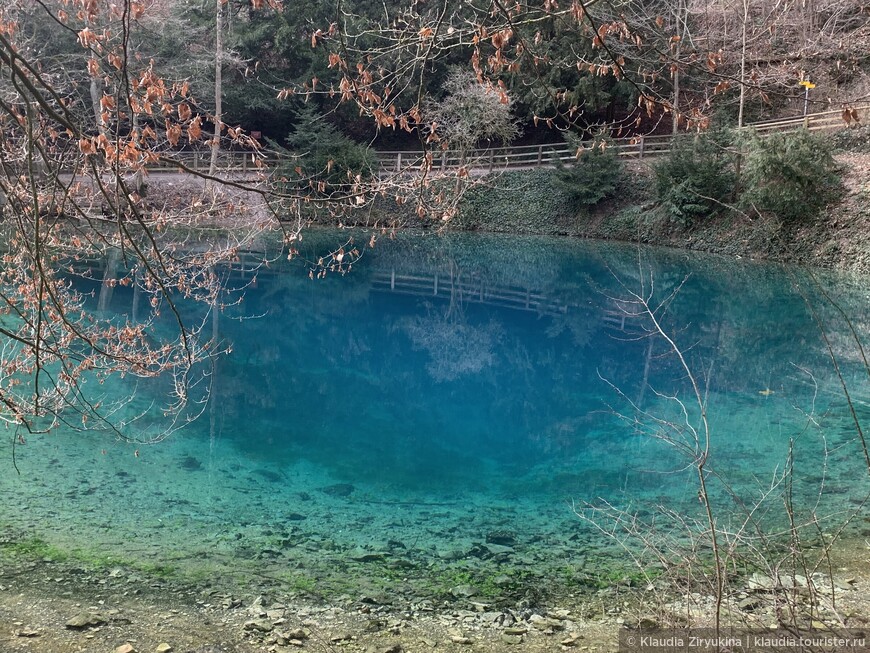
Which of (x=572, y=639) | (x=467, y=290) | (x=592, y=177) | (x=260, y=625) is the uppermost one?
(x=592, y=177)

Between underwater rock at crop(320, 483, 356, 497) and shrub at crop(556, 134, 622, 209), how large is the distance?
2131cm

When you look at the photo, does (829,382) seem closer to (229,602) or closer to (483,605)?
(483,605)

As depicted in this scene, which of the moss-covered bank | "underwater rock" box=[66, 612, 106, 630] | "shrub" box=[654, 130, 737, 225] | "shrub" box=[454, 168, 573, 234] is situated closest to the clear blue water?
"underwater rock" box=[66, 612, 106, 630]

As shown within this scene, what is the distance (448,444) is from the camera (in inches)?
344

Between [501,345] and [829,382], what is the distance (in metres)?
5.64

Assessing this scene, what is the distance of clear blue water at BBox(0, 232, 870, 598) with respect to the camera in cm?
575

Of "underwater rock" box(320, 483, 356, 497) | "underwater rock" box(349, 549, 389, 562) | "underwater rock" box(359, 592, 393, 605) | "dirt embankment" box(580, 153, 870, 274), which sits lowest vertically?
"underwater rock" box(359, 592, 393, 605)

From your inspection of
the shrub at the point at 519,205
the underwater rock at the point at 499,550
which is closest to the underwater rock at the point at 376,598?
the underwater rock at the point at 499,550

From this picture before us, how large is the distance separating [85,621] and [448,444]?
4916 mm

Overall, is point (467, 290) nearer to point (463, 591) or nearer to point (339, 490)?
point (339, 490)

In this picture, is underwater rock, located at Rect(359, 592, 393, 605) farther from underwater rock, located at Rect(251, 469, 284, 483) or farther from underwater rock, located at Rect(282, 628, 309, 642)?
underwater rock, located at Rect(251, 469, 284, 483)

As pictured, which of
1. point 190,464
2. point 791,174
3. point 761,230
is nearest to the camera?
point 190,464

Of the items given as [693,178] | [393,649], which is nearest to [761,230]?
[693,178]

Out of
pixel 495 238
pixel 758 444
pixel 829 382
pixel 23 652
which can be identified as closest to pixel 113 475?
pixel 23 652
